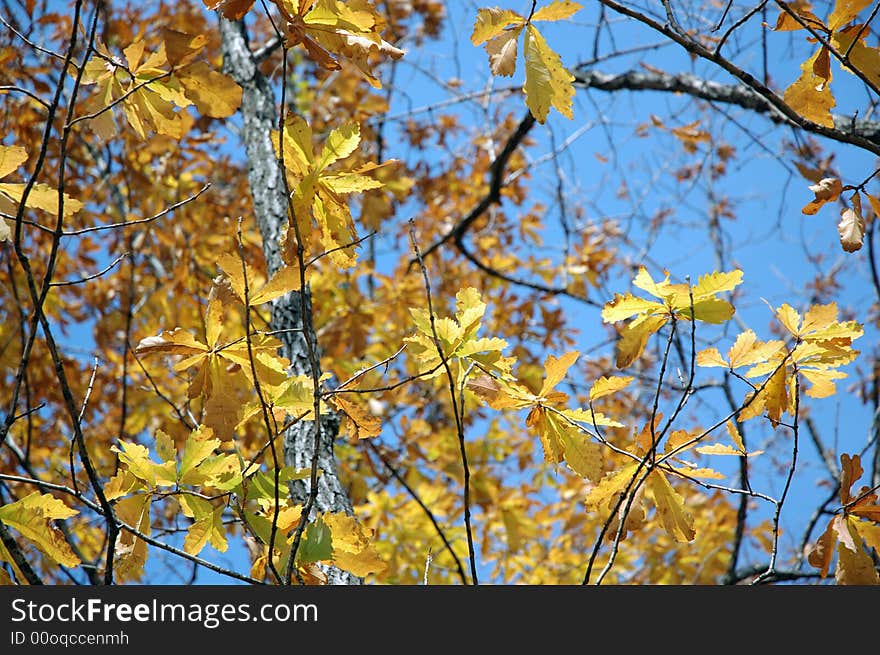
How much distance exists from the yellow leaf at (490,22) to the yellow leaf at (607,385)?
0.61 m

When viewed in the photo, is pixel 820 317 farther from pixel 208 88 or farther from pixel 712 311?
pixel 208 88

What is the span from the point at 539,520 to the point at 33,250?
2944 mm

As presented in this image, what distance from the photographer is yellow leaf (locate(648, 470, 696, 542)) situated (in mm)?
1225

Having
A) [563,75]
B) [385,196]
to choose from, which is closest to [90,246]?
[385,196]

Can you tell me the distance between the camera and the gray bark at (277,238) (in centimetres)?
179

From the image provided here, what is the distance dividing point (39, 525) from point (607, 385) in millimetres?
917

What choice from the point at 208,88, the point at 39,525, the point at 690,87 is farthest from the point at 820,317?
the point at 690,87

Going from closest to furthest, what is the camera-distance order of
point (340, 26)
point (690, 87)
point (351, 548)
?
point (340, 26) → point (351, 548) → point (690, 87)

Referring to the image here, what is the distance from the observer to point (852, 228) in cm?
122

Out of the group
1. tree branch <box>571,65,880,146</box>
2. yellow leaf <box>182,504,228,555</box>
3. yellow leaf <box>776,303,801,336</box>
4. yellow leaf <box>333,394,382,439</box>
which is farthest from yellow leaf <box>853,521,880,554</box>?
tree branch <box>571,65,880,146</box>

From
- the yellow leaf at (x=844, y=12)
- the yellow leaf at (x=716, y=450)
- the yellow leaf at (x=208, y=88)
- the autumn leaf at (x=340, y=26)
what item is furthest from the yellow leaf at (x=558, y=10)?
the yellow leaf at (x=716, y=450)

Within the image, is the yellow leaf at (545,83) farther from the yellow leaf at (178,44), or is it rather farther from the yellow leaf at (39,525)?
the yellow leaf at (39,525)

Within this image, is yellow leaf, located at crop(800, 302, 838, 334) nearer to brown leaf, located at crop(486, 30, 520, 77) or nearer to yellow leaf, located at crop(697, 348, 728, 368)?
yellow leaf, located at crop(697, 348, 728, 368)
